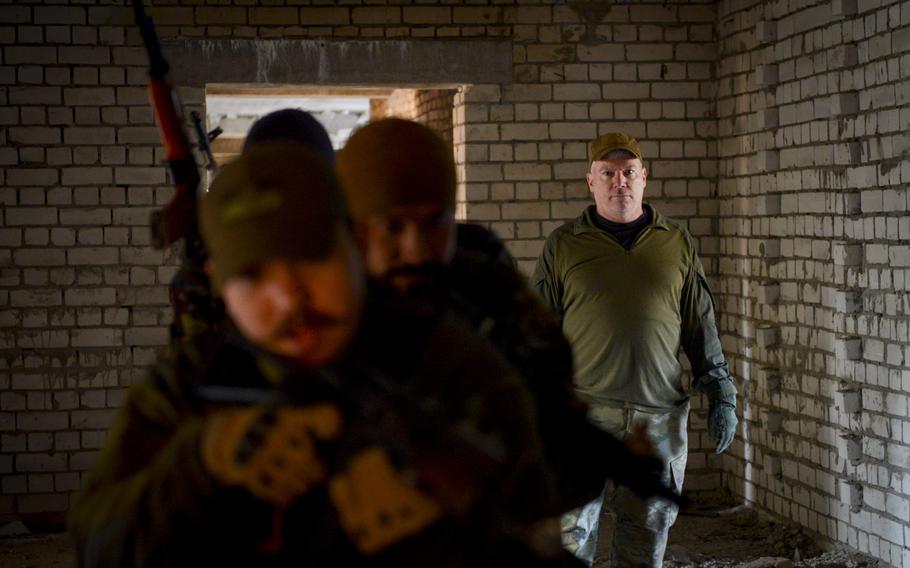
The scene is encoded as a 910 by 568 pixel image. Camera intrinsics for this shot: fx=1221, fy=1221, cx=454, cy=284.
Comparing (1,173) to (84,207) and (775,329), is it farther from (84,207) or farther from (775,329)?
(775,329)

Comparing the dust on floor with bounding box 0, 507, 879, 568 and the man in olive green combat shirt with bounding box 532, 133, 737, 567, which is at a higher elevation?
the man in olive green combat shirt with bounding box 532, 133, 737, 567

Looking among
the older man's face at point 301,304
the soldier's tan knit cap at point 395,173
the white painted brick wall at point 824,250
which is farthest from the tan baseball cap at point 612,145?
the older man's face at point 301,304

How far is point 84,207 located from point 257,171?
19.9 ft

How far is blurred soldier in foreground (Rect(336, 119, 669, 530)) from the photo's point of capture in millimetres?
1969

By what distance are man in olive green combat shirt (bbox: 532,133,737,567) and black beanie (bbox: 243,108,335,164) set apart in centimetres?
224

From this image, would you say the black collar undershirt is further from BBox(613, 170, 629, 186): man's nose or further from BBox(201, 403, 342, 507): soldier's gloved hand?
BBox(201, 403, 342, 507): soldier's gloved hand

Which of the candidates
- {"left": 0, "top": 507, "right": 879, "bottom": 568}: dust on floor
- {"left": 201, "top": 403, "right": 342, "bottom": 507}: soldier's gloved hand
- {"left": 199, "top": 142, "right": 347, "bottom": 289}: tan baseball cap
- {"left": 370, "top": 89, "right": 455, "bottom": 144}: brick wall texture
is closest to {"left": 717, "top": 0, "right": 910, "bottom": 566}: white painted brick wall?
{"left": 0, "top": 507, "right": 879, "bottom": 568}: dust on floor

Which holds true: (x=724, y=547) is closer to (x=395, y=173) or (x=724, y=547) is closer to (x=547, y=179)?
(x=547, y=179)

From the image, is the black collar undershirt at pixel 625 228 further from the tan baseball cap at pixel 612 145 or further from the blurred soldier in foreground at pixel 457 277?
the blurred soldier in foreground at pixel 457 277

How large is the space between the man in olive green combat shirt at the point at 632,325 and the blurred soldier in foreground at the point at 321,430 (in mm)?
3553

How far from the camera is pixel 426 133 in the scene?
82.9 inches

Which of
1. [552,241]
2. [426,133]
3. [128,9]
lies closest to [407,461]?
[426,133]

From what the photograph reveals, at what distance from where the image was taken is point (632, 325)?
5164mm

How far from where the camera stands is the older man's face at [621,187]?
5.30 m
